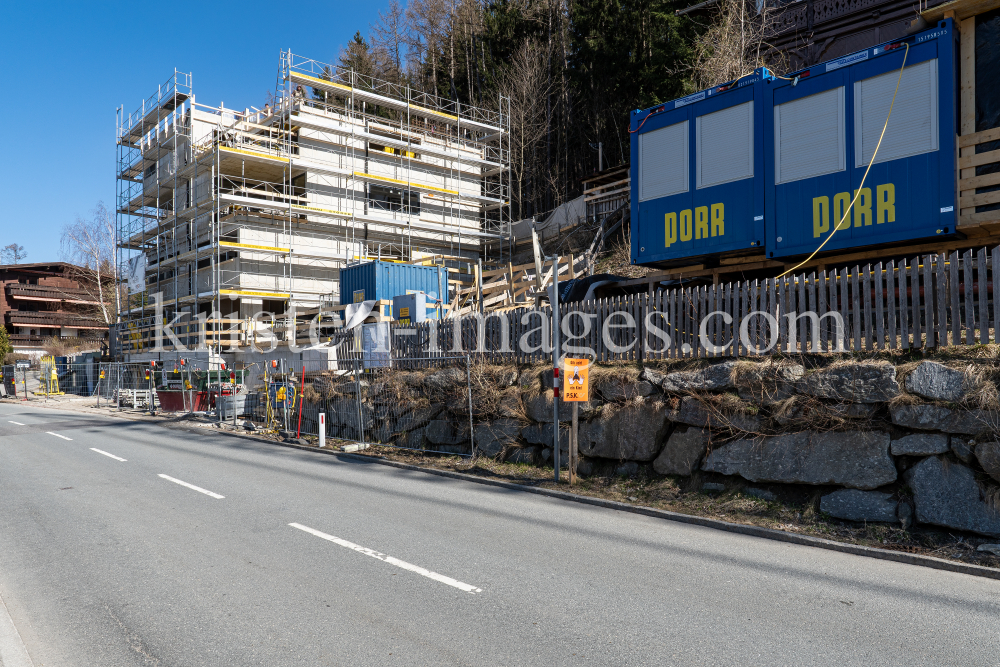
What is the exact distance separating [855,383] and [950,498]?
1.56 meters

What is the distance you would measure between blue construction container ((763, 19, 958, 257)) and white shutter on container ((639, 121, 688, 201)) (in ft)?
5.14

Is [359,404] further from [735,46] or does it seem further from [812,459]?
[735,46]

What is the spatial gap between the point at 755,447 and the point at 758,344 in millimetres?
A: 1656

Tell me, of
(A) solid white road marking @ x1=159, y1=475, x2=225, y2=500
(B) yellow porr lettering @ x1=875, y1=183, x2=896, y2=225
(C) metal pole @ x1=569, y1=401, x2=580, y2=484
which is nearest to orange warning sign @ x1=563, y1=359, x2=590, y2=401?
(C) metal pole @ x1=569, y1=401, x2=580, y2=484

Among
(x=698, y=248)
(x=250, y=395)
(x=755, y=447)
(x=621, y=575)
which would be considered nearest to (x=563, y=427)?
(x=755, y=447)

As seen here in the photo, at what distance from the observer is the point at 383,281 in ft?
85.8

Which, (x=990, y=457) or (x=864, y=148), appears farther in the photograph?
(x=864, y=148)

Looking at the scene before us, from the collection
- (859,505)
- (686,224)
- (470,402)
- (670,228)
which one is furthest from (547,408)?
(859,505)

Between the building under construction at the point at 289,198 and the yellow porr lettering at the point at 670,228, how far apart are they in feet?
78.2

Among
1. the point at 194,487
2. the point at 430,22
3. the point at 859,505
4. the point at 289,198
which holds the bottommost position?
the point at 194,487

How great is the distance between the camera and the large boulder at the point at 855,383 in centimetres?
758

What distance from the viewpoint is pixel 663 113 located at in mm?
12328

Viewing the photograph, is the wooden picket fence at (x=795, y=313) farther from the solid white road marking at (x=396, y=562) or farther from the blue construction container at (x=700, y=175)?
the solid white road marking at (x=396, y=562)

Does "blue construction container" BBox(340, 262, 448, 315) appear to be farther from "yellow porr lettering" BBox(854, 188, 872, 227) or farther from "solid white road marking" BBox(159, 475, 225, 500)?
"yellow porr lettering" BBox(854, 188, 872, 227)
